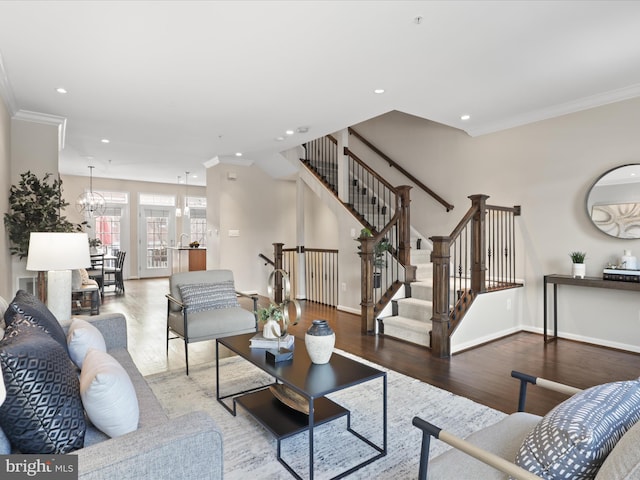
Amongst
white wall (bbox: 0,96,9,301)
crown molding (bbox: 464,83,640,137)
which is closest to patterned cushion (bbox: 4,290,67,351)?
white wall (bbox: 0,96,9,301)

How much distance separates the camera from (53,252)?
9.97 ft

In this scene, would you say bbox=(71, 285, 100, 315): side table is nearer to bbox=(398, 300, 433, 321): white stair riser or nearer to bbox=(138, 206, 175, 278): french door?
bbox=(138, 206, 175, 278): french door

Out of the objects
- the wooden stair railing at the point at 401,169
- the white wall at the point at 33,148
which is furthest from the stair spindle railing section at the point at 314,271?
the white wall at the point at 33,148

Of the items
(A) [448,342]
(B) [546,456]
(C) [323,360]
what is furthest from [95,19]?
(A) [448,342]

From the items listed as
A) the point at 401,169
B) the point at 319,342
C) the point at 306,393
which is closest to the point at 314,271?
the point at 401,169

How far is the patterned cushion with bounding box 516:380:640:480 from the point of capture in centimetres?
104

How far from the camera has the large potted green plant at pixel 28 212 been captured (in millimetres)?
4330

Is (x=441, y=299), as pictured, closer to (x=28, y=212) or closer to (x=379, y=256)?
(x=379, y=256)

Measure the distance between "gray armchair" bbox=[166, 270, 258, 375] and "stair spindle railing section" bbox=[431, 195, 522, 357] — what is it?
6.43 ft

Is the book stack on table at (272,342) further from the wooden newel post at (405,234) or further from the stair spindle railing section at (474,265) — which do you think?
the wooden newel post at (405,234)

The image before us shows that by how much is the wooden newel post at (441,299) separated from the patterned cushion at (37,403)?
11.1ft

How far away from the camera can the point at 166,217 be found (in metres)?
11.5

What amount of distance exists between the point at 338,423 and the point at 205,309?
1.91 m

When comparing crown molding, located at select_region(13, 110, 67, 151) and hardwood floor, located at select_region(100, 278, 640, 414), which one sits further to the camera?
crown molding, located at select_region(13, 110, 67, 151)
